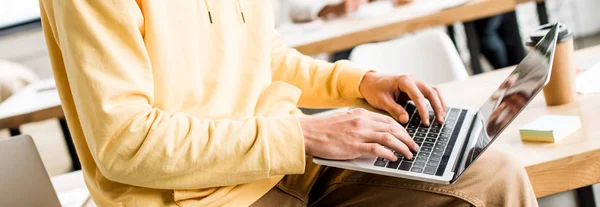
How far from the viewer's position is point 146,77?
3.07 feet

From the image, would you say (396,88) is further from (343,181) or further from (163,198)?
(163,198)

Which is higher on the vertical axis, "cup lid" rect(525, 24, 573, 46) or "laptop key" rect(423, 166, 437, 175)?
"cup lid" rect(525, 24, 573, 46)

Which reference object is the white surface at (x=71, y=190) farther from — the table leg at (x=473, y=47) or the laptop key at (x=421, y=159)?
the table leg at (x=473, y=47)

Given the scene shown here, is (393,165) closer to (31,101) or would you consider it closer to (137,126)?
(137,126)

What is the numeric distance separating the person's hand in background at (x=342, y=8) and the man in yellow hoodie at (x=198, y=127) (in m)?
1.63

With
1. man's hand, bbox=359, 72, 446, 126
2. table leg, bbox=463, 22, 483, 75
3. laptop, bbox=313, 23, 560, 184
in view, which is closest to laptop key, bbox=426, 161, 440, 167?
laptop, bbox=313, 23, 560, 184

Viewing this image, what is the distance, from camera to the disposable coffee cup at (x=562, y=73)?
124 cm

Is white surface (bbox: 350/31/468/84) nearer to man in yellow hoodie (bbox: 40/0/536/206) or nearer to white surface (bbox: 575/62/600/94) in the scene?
white surface (bbox: 575/62/600/94)

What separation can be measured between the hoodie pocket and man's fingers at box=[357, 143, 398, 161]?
9.2 inches

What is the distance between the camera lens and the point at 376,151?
956 mm

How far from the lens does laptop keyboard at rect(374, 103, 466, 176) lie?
3.12 ft

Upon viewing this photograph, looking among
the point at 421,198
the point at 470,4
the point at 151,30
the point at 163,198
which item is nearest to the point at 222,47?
the point at 151,30

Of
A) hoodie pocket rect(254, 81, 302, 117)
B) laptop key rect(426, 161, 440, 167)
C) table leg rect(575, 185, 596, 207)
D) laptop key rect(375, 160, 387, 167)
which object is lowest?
table leg rect(575, 185, 596, 207)

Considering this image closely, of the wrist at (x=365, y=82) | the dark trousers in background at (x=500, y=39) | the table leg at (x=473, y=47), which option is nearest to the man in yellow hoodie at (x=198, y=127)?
the wrist at (x=365, y=82)
